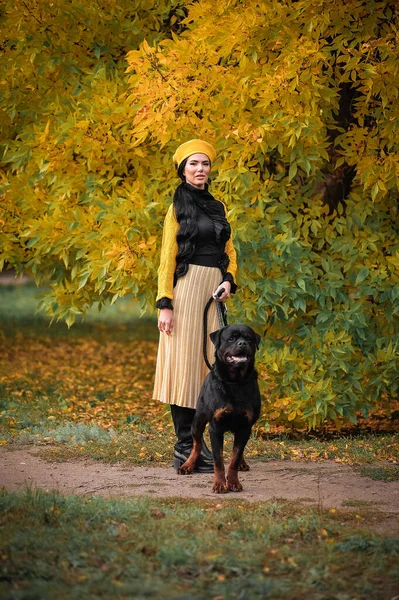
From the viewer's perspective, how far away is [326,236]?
24.3 feet

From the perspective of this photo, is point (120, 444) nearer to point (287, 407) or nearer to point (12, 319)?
point (287, 407)

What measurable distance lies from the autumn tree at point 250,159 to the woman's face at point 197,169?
28.6 inches

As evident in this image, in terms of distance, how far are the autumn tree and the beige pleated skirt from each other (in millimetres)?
920

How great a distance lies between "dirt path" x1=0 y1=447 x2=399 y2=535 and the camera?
5.37 meters

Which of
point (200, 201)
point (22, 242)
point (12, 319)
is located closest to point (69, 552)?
point (200, 201)

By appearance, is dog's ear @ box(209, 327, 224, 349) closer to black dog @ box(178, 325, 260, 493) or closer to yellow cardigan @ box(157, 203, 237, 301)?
black dog @ box(178, 325, 260, 493)

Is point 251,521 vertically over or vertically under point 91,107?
under

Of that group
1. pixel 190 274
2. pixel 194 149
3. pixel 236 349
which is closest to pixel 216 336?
pixel 236 349

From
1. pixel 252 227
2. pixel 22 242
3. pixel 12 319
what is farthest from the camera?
pixel 12 319

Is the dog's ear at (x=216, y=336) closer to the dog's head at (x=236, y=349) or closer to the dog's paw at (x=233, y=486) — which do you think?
the dog's head at (x=236, y=349)

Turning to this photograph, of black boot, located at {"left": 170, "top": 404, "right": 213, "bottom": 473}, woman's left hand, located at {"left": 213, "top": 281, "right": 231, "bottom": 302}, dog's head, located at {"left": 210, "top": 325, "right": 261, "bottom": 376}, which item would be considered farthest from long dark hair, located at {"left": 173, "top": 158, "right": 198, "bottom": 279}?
black boot, located at {"left": 170, "top": 404, "right": 213, "bottom": 473}

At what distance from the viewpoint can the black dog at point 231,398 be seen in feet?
17.6

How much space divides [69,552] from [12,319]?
13.7 meters

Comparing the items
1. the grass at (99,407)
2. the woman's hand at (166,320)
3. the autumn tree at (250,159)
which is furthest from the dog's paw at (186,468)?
the autumn tree at (250,159)
